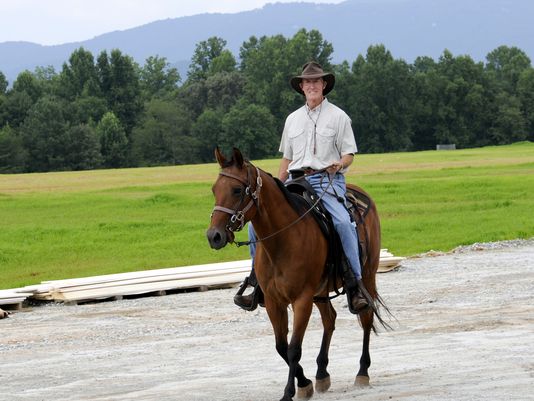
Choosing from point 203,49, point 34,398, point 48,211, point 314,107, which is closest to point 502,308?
point 314,107

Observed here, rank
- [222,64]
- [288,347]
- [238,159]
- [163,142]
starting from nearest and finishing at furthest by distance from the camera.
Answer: [238,159], [288,347], [163,142], [222,64]

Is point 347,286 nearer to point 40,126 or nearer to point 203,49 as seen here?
point 40,126

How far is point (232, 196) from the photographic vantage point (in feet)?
31.6

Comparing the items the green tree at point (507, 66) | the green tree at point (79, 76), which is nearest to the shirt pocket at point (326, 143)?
the green tree at point (79, 76)

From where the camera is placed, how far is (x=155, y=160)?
11200cm

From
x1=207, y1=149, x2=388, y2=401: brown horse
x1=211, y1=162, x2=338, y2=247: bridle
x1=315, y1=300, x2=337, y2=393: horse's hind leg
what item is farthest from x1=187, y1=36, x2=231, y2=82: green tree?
x1=211, y1=162, x2=338, y2=247: bridle

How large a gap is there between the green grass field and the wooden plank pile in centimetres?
388

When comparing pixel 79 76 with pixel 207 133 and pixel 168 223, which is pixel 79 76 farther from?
pixel 168 223

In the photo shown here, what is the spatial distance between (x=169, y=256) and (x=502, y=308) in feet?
40.6

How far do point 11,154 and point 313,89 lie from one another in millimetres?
95121

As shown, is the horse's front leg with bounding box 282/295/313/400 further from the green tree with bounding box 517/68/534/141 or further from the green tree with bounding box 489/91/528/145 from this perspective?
the green tree with bounding box 517/68/534/141

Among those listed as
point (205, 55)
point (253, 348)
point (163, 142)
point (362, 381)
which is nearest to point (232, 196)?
point (362, 381)

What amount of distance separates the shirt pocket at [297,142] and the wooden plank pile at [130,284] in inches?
368

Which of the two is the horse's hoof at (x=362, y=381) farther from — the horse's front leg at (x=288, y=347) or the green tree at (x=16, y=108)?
the green tree at (x=16, y=108)
